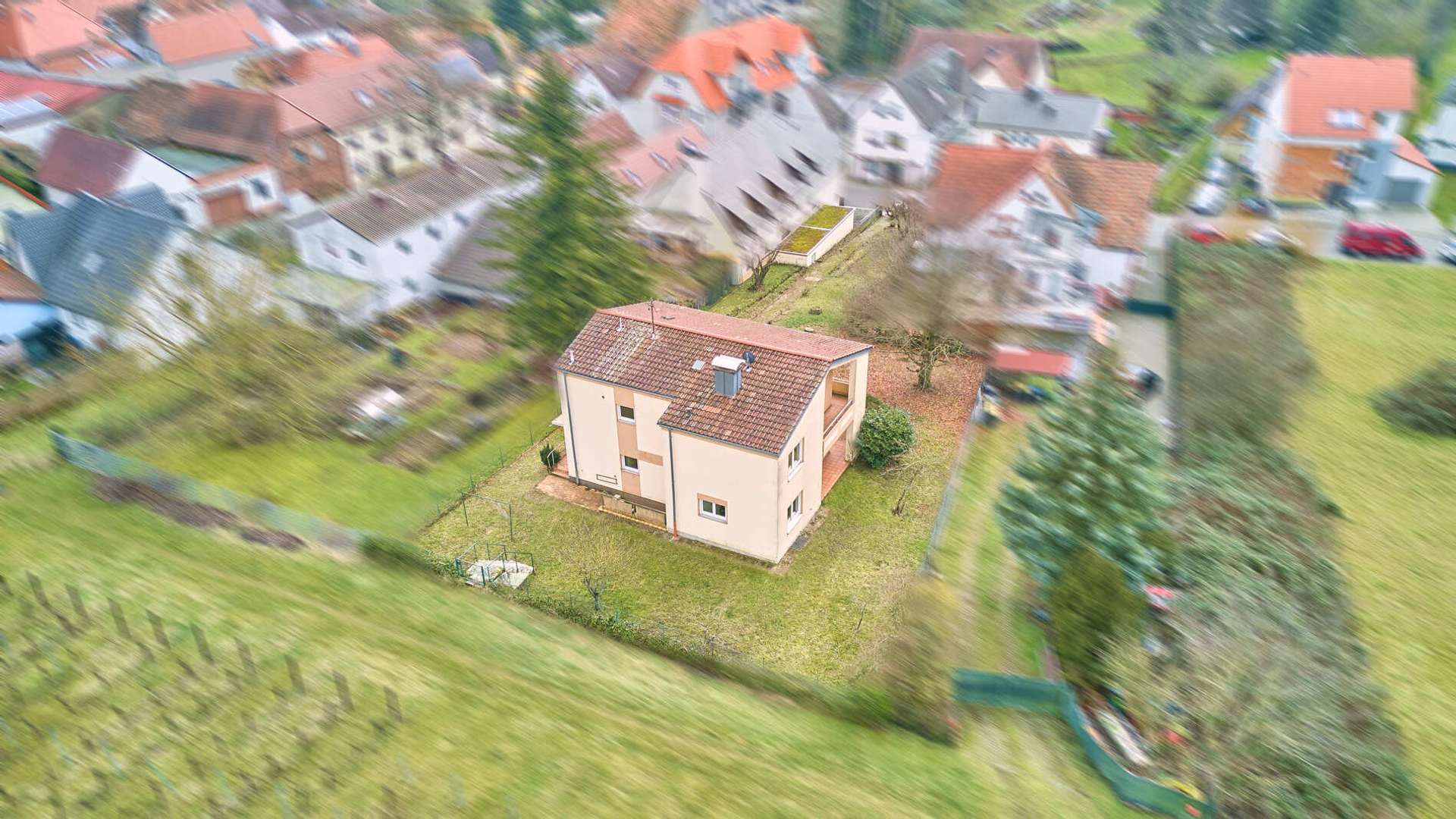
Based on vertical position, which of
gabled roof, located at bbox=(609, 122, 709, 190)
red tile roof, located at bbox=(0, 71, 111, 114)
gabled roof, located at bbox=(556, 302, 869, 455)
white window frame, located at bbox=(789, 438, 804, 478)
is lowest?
white window frame, located at bbox=(789, 438, 804, 478)

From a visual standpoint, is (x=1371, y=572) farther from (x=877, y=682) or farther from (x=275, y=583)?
(x=275, y=583)

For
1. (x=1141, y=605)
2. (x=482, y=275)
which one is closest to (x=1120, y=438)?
(x=1141, y=605)

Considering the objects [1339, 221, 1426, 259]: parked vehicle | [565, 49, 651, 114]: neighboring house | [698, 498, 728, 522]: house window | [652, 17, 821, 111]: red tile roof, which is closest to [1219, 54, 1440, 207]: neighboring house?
[1339, 221, 1426, 259]: parked vehicle

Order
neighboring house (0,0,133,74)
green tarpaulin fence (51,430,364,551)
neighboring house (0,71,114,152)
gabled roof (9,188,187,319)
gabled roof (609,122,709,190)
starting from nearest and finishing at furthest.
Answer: green tarpaulin fence (51,430,364,551) → gabled roof (9,188,187,319) → gabled roof (609,122,709,190) → neighboring house (0,71,114,152) → neighboring house (0,0,133,74)

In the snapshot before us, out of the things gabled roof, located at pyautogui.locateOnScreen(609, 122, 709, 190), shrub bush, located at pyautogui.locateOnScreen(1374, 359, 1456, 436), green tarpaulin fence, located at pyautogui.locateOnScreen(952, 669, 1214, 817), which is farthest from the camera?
gabled roof, located at pyautogui.locateOnScreen(609, 122, 709, 190)

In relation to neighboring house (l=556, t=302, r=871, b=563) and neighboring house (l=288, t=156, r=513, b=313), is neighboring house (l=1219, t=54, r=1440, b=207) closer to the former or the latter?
neighboring house (l=556, t=302, r=871, b=563)

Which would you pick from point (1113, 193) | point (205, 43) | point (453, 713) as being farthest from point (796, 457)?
point (205, 43)

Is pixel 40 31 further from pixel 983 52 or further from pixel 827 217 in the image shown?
pixel 983 52

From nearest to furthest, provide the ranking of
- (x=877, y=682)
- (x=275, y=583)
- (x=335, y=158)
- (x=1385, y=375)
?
(x=877, y=682) → (x=275, y=583) → (x=1385, y=375) → (x=335, y=158)
